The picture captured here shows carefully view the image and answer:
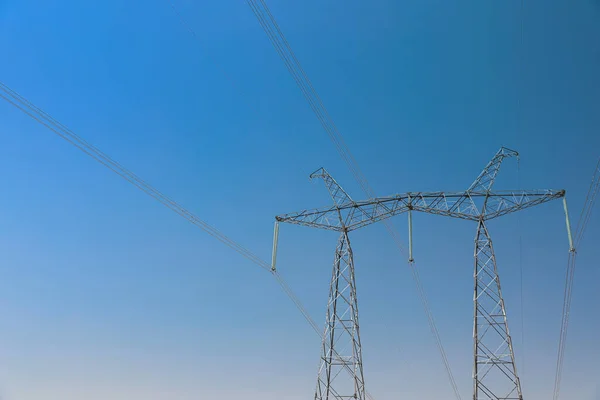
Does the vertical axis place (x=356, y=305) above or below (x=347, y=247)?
below

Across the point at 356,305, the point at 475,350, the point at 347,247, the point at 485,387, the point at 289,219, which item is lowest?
the point at 485,387

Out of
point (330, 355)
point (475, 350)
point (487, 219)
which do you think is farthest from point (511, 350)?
point (330, 355)

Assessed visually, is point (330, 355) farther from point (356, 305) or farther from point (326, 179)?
point (326, 179)

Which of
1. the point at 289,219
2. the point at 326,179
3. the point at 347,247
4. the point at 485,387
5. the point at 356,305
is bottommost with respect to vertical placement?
the point at 485,387

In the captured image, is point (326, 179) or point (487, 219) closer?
point (487, 219)

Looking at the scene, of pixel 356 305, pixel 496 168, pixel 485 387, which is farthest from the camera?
pixel 496 168

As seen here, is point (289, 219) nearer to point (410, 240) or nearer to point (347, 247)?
point (347, 247)

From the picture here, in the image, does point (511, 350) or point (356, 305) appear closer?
point (511, 350)

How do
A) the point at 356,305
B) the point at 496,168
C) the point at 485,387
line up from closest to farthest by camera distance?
the point at 485,387, the point at 356,305, the point at 496,168

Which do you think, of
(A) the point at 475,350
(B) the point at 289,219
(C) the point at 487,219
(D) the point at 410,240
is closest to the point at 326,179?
(B) the point at 289,219
